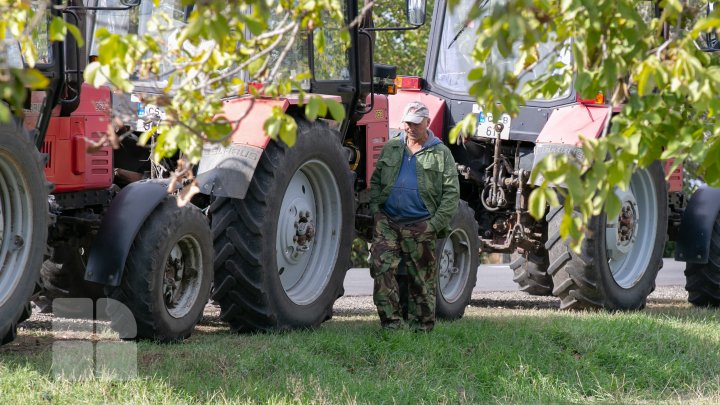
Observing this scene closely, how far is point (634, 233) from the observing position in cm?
1149

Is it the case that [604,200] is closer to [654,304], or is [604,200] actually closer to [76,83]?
[76,83]

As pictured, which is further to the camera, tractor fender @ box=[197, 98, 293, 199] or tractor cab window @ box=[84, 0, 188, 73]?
tractor cab window @ box=[84, 0, 188, 73]

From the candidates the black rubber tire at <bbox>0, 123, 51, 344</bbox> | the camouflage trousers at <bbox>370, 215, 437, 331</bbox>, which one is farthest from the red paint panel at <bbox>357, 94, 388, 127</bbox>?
the black rubber tire at <bbox>0, 123, 51, 344</bbox>

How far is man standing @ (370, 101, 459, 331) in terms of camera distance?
9.16 m

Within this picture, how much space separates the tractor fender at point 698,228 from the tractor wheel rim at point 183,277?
542 cm

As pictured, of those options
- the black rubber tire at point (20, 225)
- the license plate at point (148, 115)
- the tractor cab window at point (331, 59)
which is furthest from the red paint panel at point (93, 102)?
the tractor cab window at point (331, 59)

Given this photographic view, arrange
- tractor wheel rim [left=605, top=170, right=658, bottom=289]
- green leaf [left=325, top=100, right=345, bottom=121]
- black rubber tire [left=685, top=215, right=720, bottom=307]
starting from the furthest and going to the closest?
black rubber tire [left=685, top=215, right=720, bottom=307] < tractor wheel rim [left=605, top=170, right=658, bottom=289] < green leaf [left=325, top=100, right=345, bottom=121]

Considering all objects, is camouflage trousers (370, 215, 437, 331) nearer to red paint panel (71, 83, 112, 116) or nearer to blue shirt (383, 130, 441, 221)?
blue shirt (383, 130, 441, 221)

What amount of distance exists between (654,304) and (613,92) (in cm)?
872

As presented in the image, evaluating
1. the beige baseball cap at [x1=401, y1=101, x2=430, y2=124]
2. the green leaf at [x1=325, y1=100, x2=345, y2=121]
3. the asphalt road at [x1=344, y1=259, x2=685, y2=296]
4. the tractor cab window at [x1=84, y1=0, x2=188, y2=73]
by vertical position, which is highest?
the tractor cab window at [x1=84, y1=0, x2=188, y2=73]

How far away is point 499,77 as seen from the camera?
4.08 metres

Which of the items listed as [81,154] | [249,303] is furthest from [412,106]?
A: [81,154]

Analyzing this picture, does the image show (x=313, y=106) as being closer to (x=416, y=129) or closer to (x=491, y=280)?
(x=416, y=129)

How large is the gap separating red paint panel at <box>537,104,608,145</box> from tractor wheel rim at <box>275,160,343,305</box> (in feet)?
7.06
